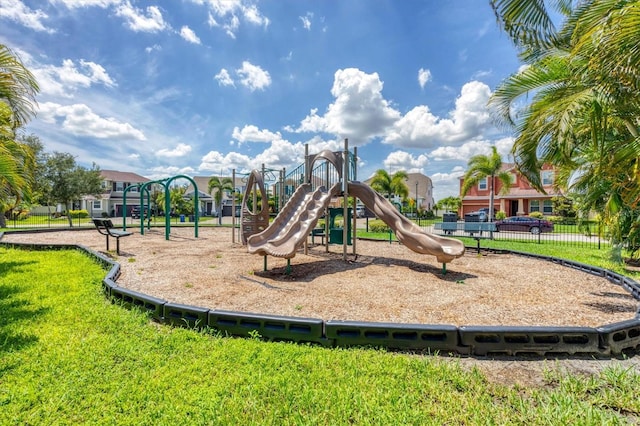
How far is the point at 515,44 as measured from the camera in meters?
5.98

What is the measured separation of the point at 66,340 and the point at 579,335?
5.94 m

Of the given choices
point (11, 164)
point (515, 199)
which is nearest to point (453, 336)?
point (11, 164)

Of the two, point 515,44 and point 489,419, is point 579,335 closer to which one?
point 489,419

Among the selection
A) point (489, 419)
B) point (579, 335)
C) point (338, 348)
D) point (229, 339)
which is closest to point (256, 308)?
point (229, 339)

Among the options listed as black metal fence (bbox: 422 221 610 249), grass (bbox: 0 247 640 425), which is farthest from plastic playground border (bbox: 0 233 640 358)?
black metal fence (bbox: 422 221 610 249)

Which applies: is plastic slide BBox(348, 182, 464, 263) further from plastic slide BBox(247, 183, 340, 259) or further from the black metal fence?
the black metal fence

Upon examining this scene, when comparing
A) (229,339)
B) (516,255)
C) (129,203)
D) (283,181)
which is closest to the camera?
(229,339)

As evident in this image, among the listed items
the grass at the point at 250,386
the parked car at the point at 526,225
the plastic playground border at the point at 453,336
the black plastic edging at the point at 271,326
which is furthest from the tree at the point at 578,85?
the parked car at the point at 526,225

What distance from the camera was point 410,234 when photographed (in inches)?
308

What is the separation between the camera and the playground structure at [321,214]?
728 cm

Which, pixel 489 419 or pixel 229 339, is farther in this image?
pixel 229 339

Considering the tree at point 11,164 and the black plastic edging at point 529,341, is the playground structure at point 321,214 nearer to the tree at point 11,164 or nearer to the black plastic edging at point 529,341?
the black plastic edging at point 529,341

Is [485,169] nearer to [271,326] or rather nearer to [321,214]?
[321,214]

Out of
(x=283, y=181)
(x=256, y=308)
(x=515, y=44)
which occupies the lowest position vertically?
(x=256, y=308)
